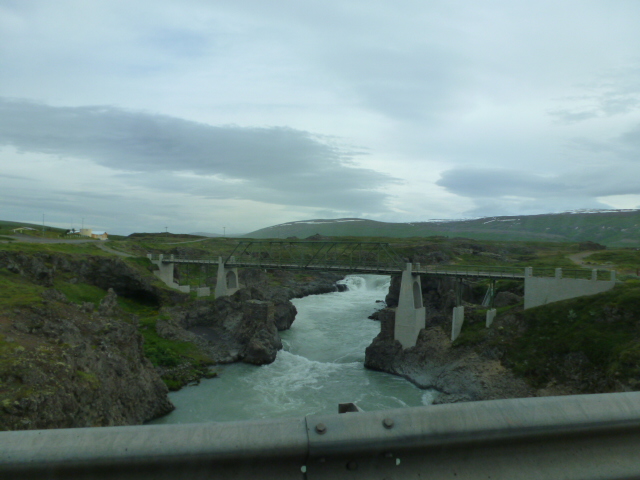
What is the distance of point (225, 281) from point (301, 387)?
28.4 metres

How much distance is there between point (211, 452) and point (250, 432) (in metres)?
0.25

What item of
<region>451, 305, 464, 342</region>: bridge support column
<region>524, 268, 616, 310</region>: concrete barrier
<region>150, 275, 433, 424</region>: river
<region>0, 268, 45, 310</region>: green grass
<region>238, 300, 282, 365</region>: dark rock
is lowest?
<region>150, 275, 433, 424</region>: river

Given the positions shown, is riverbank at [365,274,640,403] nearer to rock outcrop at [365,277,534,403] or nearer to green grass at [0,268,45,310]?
rock outcrop at [365,277,534,403]

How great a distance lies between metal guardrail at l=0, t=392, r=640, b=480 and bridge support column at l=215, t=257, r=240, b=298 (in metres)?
51.5

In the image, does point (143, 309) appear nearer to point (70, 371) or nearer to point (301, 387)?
point (301, 387)

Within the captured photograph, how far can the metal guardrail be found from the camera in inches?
104

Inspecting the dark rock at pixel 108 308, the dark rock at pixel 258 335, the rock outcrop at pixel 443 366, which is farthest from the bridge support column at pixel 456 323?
the dark rock at pixel 108 308

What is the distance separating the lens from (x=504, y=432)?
2936mm

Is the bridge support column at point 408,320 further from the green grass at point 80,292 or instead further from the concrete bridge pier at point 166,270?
the concrete bridge pier at point 166,270

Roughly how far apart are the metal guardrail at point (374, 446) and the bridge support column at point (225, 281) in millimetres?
51481

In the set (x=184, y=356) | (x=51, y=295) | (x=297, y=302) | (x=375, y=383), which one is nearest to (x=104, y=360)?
(x=51, y=295)

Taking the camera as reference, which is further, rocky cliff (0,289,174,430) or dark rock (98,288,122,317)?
dark rock (98,288,122,317)

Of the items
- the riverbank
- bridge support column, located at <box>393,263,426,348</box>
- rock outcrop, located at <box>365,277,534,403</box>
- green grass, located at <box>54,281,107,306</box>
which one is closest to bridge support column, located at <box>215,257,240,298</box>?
green grass, located at <box>54,281,107,306</box>

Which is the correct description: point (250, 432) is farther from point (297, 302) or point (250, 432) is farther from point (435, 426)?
point (297, 302)
